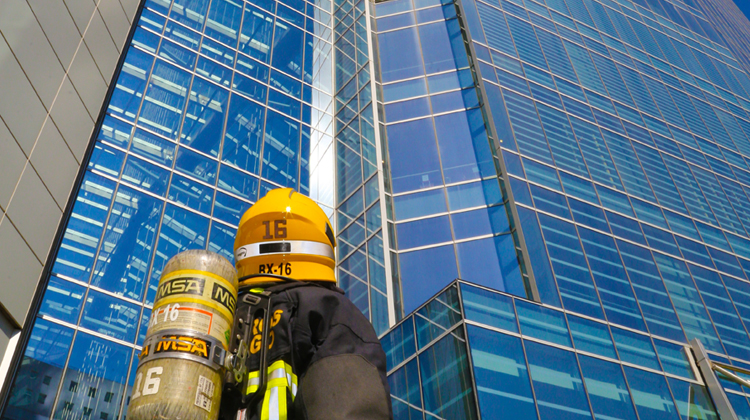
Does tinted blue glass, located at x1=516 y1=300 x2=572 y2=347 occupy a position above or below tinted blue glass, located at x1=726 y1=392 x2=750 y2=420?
above

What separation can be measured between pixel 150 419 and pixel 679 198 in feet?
66.0

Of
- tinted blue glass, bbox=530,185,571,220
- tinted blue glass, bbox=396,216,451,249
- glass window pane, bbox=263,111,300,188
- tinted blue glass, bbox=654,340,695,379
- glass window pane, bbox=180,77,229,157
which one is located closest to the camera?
tinted blue glass, bbox=654,340,695,379

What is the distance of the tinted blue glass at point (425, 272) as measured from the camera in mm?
15883

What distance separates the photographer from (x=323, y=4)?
90.0ft

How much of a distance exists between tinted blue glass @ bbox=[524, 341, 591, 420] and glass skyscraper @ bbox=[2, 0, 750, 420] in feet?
0.15

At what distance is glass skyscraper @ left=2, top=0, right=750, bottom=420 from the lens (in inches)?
474

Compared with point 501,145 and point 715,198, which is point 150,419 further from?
point 715,198

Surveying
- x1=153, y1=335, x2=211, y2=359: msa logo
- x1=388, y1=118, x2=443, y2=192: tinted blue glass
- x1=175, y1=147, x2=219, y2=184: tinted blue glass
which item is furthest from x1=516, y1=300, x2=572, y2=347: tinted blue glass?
x1=153, y1=335, x2=211, y2=359: msa logo

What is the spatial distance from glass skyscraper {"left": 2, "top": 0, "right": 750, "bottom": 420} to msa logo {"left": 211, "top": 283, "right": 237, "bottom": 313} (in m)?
7.54

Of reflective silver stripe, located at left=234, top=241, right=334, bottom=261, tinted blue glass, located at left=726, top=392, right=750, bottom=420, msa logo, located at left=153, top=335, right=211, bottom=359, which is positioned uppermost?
tinted blue glass, located at left=726, top=392, right=750, bottom=420

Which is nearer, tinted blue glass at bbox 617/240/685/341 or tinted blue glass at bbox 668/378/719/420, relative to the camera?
tinted blue glass at bbox 668/378/719/420

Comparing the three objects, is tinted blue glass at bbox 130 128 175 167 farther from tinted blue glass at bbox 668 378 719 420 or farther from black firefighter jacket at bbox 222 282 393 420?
black firefighter jacket at bbox 222 282 393 420

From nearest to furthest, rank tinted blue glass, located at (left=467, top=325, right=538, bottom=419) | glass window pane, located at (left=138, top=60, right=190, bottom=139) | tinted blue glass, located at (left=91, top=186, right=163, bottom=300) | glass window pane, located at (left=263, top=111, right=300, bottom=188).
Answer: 1. tinted blue glass, located at (left=467, top=325, right=538, bottom=419)
2. tinted blue glass, located at (left=91, top=186, right=163, bottom=300)
3. glass window pane, located at (left=138, top=60, right=190, bottom=139)
4. glass window pane, located at (left=263, top=111, right=300, bottom=188)

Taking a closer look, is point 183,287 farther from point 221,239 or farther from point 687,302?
point 687,302
